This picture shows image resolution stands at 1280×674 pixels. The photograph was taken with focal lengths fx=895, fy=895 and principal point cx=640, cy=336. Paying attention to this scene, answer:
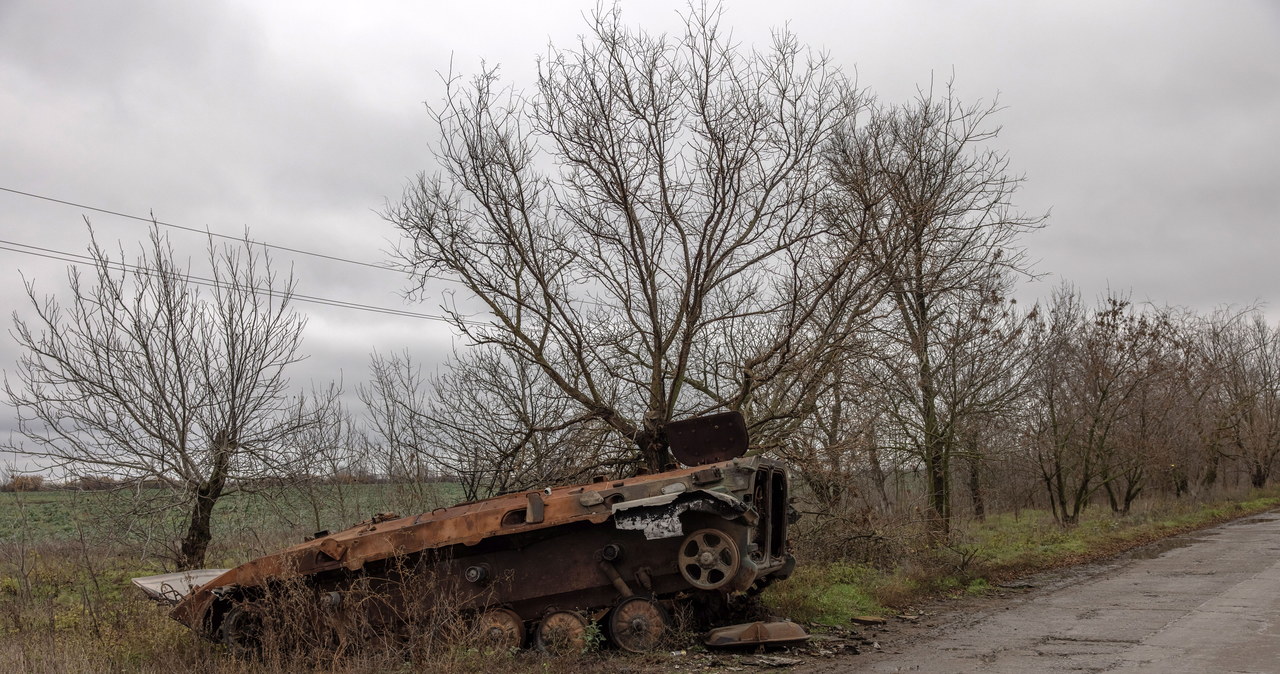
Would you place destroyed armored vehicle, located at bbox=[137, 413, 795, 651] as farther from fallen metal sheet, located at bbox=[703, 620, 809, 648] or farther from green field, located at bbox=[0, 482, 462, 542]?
green field, located at bbox=[0, 482, 462, 542]

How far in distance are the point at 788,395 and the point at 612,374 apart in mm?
3516

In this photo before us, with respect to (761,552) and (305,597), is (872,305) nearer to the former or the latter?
(761,552)

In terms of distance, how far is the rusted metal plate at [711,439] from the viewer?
33.6 feet

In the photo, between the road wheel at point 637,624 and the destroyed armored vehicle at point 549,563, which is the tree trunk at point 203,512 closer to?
the destroyed armored vehicle at point 549,563

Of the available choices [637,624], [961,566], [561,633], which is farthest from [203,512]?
[961,566]

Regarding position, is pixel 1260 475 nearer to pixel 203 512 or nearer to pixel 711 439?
pixel 711 439

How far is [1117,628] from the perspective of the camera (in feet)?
32.6

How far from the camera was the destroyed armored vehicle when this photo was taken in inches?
347

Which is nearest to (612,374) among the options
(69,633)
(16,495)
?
(69,633)

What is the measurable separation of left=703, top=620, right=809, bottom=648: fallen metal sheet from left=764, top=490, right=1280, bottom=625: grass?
1.93 m

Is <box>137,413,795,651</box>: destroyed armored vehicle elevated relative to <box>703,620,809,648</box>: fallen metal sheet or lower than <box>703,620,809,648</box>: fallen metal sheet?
elevated

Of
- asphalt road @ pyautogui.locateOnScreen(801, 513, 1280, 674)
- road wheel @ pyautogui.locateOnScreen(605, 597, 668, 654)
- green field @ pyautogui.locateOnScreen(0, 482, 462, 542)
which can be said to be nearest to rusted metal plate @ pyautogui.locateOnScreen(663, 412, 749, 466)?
road wheel @ pyautogui.locateOnScreen(605, 597, 668, 654)

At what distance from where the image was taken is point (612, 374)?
12.6 m

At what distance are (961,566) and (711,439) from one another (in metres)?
6.90
